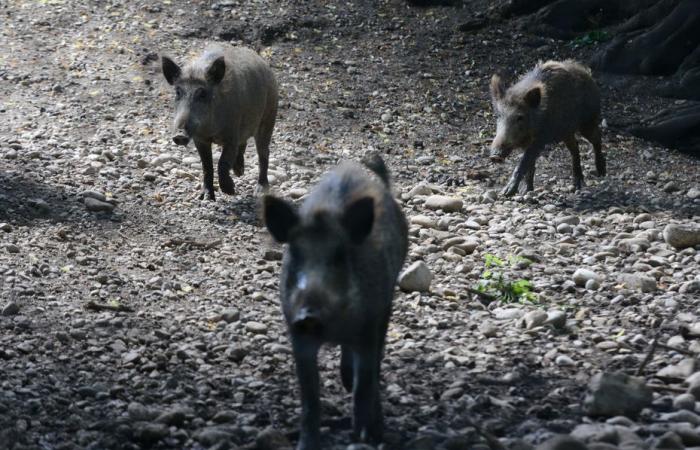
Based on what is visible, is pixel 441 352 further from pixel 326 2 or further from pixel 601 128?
pixel 326 2

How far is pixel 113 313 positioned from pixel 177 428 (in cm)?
206

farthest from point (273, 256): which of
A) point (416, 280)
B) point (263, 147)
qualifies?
point (263, 147)

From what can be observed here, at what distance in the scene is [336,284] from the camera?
14.6 ft

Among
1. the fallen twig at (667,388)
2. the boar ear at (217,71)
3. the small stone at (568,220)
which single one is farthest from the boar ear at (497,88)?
the fallen twig at (667,388)

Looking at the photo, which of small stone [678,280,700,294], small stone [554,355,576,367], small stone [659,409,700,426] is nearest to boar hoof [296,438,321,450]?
small stone [659,409,700,426]

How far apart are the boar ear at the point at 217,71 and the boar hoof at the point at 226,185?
1.00m

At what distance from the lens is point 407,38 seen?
15352mm

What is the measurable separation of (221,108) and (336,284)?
6.41 metres

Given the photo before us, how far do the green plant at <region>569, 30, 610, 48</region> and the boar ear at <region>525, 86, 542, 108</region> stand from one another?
3.83 metres

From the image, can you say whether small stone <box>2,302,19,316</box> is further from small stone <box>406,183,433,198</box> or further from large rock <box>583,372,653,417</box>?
small stone <box>406,183,433,198</box>

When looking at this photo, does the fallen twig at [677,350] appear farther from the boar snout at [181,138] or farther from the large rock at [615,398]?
the boar snout at [181,138]

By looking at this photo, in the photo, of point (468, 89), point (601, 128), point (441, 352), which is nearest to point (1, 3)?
point (468, 89)

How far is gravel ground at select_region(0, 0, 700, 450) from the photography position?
5.43 metres

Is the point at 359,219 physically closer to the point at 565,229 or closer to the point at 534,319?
the point at 534,319
